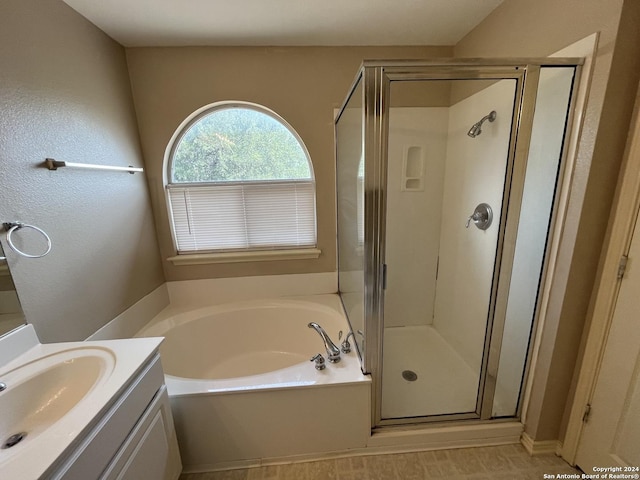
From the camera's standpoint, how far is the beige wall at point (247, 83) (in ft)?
5.88

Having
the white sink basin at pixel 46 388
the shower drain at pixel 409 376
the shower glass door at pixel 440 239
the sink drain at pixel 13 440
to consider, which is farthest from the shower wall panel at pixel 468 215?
the sink drain at pixel 13 440

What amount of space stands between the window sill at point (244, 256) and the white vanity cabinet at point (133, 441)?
1.06m

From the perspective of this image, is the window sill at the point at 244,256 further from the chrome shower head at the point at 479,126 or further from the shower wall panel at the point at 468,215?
the chrome shower head at the point at 479,126

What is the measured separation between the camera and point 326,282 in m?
2.22

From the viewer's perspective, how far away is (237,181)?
2027mm

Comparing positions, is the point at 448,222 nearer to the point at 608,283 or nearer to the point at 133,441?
the point at 608,283

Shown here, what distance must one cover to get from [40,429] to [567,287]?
2.03m

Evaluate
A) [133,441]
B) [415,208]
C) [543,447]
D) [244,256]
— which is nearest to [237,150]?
[244,256]

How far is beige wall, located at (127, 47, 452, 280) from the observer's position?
179 cm

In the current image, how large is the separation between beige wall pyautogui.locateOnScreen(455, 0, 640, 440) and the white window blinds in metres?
1.50

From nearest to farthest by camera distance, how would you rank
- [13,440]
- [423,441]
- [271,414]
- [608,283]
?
[13,440]
[608,283]
[271,414]
[423,441]

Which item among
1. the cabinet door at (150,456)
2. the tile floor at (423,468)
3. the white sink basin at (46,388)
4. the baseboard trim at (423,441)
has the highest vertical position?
the white sink basin at (46,388)

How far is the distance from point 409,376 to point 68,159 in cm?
234

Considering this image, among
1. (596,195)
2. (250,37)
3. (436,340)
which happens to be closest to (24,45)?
(250,37)
